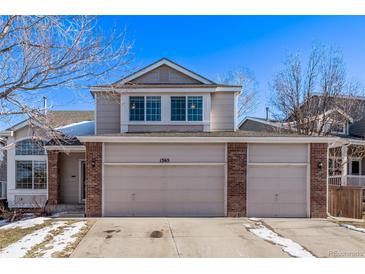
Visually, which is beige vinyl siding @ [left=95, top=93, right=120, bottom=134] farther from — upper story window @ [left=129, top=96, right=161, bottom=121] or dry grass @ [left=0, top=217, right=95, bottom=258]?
dry grass @ [left=0, top=217, right=95, bottom=258]

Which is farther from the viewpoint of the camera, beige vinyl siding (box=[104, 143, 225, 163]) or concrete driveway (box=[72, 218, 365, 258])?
beige vinyl siding (box=[104, 143, 225, 163])

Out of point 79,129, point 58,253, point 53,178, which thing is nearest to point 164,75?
point 79,129

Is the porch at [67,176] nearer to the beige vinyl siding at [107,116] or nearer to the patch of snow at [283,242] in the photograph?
the beige vinyl siding at [107,116]

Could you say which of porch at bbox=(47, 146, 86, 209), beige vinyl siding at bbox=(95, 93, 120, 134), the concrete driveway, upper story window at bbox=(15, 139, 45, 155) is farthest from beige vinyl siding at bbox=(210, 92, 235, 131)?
upper story window at bbox=(15, 139, 45, 155)

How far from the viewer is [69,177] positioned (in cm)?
1397

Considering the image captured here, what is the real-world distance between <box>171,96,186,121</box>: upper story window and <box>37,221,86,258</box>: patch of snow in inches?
252

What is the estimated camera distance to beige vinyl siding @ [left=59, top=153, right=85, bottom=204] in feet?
45.4

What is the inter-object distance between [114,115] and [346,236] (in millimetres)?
10488

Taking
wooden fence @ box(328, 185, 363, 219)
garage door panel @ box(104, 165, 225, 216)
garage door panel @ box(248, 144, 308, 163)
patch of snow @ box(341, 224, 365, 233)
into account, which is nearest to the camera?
patch of snow @ box(341, 224, 365, 233)

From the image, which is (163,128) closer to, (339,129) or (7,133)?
(7,133)

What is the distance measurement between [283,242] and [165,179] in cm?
514

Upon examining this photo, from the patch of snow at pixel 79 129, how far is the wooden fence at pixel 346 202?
11.6 metres

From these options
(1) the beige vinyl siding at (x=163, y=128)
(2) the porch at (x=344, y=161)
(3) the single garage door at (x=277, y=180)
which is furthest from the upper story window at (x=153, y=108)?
(2) the porch at (x=344, y=161)

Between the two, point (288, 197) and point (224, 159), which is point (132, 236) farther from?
point (288, 197)
